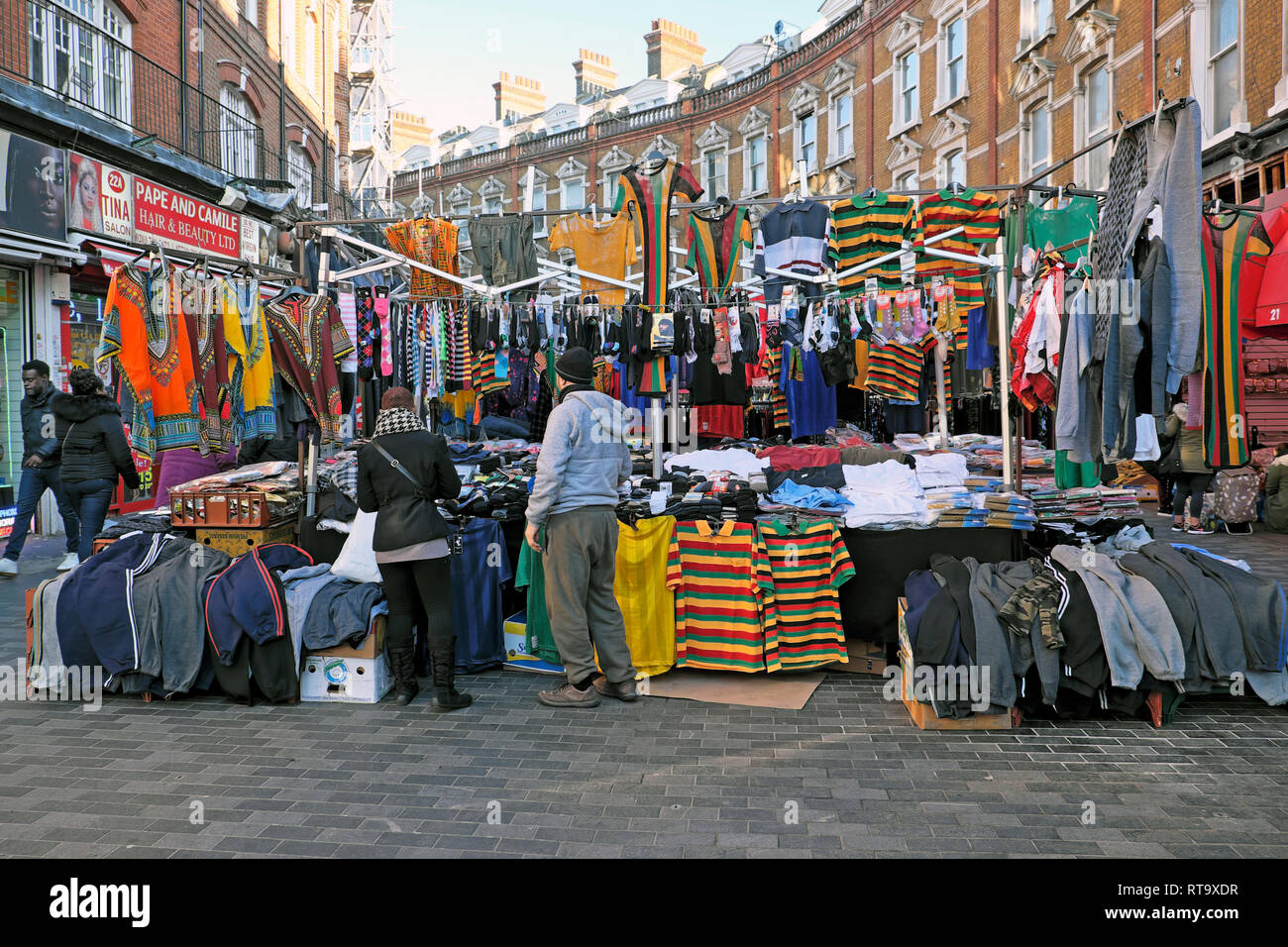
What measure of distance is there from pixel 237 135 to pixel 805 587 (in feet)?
53.3

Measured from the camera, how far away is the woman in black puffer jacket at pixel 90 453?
27.8 feet

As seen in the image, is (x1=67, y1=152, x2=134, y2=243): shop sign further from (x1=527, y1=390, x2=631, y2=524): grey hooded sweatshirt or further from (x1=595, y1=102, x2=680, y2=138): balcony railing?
(x1=595, y1=102, x2=680, y2=138): balcony railing

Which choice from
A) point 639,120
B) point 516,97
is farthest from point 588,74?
point 639,120

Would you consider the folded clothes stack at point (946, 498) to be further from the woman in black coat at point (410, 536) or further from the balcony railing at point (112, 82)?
the balcony railing at point (112, 82)

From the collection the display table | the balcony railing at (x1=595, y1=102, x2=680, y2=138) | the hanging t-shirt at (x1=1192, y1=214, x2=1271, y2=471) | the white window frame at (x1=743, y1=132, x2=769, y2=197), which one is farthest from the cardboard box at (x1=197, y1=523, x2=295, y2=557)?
the balcony railing at (x1=595, y1=102, x2=680, y2=138)

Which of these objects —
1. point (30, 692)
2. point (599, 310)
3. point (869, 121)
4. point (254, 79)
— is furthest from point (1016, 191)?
point (869, 121)

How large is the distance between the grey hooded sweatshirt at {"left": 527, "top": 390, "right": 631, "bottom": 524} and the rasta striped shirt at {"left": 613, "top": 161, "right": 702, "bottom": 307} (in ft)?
5.75

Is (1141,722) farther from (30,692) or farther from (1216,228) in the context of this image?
(30,692)

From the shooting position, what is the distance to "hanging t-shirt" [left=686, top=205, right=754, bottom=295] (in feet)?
25.5

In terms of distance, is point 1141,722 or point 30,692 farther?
point 30,692

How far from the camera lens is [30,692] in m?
5.70

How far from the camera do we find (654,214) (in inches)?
284

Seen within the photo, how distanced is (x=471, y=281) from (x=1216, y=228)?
5.99m

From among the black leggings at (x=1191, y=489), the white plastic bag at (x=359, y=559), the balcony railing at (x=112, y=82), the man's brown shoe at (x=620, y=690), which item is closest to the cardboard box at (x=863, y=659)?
the man's brown shoe at (x=620, y=690)
